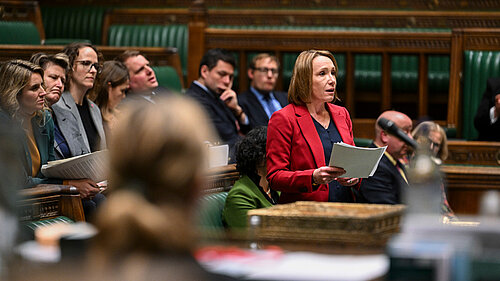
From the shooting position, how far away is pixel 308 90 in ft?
10.6

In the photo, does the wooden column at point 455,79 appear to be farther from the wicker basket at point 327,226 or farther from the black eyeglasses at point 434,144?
the wicker basket at point 327,226

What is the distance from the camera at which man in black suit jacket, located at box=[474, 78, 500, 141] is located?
5453mm

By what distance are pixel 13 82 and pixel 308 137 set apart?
156 cm

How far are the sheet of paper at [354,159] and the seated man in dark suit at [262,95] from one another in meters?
2.66

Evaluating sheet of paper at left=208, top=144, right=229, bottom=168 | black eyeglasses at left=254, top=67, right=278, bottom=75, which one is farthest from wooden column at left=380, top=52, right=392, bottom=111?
sheet of paper at left=208, top=144, right=229, bottom=168

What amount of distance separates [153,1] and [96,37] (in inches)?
32.5

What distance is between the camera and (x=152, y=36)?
317 inches

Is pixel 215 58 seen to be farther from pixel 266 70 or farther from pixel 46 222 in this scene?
pixel 46 222

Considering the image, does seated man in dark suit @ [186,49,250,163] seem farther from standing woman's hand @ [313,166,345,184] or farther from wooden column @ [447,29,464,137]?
A: standing woman's hand @ [313,166,345,184]

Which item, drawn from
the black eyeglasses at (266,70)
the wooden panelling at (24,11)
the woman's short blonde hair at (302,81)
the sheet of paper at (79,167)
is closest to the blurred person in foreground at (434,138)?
the black eyeglasses at (266,70)

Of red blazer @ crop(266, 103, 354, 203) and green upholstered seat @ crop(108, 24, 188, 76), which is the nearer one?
red blazer @ crop(266, 103, 354, 203)

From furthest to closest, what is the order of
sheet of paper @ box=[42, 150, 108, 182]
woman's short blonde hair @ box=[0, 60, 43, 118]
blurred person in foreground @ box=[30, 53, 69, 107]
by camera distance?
blurred person in foreground @ box=[30, 53, 69, 107] < woman's short blonde hair @ box=[0, 60, 43, 118] < sheet of paper @ box=[42, 150, 108, 182]

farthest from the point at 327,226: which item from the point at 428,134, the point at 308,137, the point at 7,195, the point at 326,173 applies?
the point at 428,134

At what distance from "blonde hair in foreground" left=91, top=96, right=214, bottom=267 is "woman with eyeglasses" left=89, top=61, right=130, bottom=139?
144 inches
